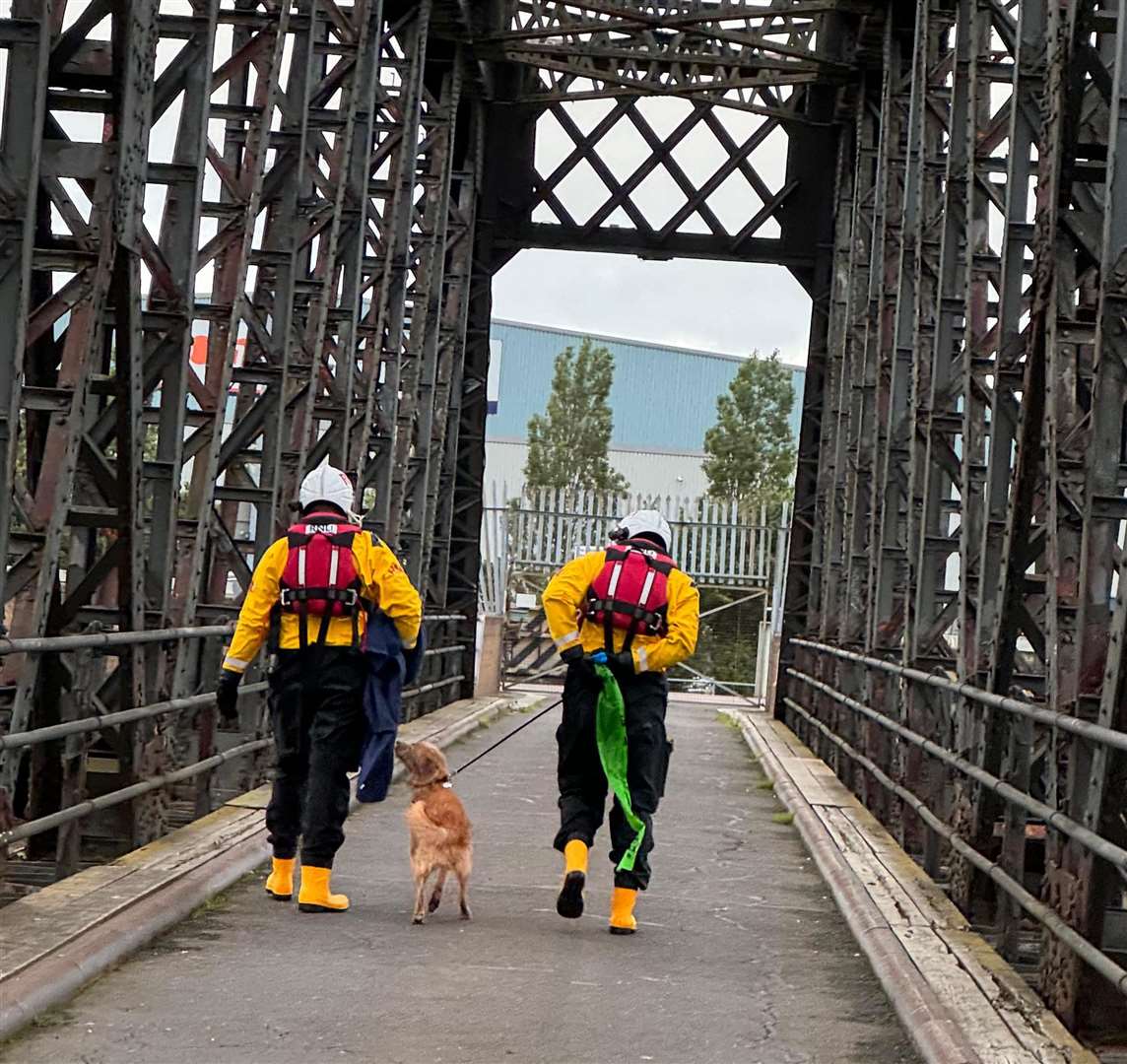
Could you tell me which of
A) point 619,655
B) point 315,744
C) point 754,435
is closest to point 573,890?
point 619,655

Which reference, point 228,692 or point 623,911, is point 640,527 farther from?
point 228,692

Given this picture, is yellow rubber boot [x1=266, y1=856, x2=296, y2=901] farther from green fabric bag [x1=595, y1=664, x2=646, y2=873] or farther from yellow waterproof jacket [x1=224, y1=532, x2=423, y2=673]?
green fabric bag [x1=595, y1=664, x2=646, y2=873]

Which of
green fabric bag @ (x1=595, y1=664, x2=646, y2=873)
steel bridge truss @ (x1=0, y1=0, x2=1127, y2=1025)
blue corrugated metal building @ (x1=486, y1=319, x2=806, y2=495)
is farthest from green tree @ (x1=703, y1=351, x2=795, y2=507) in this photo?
green fabric bag @ (x1=595, y1=664, x2=646, y2=873)

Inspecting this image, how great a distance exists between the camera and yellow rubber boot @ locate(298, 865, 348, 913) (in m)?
8.90

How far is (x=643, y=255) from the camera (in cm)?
2627

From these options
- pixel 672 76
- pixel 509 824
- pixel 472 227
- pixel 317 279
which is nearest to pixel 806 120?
pixel 672 76

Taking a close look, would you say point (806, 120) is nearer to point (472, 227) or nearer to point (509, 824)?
point (472, 227)

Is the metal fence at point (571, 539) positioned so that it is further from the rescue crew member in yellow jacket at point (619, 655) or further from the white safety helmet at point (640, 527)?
the rescue crew member in yellow jacket at point (619, 655)

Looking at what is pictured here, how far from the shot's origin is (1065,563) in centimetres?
888

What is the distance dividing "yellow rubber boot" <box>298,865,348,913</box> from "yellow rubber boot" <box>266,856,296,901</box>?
0.78 ft

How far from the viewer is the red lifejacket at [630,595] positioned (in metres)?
9.12

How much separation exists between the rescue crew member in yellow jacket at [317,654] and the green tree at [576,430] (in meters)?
63.4

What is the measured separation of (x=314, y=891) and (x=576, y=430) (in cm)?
6699

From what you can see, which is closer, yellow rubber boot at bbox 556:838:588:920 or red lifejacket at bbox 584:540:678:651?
yellow rubber boot at bbox 556:838:588:920
